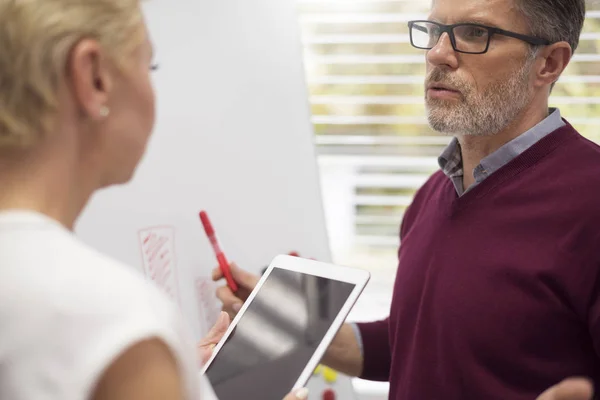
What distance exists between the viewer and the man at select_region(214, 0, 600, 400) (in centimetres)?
119

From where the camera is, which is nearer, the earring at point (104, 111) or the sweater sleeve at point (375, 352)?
the earring at point (104, 111)

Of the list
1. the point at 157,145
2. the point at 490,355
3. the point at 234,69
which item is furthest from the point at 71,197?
the point at 234,69

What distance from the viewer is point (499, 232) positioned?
1.26 m

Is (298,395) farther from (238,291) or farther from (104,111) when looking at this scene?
(238,291)

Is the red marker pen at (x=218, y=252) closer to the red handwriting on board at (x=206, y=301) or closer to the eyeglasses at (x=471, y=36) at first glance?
the red handwriting on board at (x=206, y=301)

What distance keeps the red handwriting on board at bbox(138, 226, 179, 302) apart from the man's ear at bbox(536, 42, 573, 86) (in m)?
0.80

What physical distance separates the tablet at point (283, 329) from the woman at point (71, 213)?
45cm

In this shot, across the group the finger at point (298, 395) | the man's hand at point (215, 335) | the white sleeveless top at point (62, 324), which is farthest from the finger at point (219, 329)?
the white sleeveless top at point (62, 324)

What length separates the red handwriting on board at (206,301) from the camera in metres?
1.57

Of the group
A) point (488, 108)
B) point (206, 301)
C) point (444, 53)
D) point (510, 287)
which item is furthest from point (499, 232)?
point (206, 301)

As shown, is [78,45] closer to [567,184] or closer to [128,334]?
[128,334]

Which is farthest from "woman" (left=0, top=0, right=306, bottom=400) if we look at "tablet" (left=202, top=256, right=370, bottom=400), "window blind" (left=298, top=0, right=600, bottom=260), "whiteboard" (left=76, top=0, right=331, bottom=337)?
"window blind" (left=298, top=0, right=600, bottom=260)

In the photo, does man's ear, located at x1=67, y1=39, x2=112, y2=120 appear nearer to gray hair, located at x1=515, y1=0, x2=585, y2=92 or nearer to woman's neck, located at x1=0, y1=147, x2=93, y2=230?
woman's neck, located at x1=0, y1=147, x2=93, y2=230

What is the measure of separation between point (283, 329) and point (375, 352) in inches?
14.7
